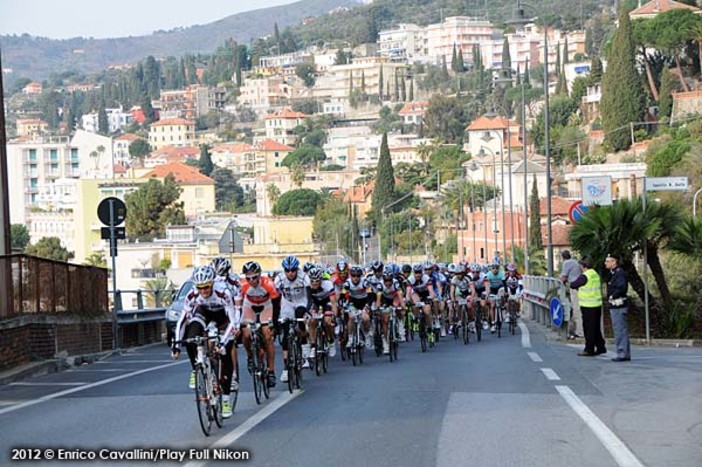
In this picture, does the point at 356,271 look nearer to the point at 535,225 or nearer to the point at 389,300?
the point at 389,300

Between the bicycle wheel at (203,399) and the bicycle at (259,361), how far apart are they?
2810 millimetres

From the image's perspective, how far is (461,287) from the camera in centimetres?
3456

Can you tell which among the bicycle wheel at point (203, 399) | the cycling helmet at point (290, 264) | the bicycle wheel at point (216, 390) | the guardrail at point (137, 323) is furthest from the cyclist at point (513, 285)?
the bicycle wheel at point (203, 399)

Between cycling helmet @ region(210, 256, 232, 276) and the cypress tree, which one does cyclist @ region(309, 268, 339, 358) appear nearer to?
cycling helmet @ region(210, 256, 232, 276)

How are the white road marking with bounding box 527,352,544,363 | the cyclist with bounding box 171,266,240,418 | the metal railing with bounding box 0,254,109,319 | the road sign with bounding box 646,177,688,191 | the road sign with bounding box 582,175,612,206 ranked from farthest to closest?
the road sign with bounding box 582,175,612,206 → the road sign with bounding box 646,177,688,191 → the metal railing with bounding box 0,254,109,319 → the white road marking with bounding box 527,352,544,363 → the cyclist with bounding box 171,266,240,418

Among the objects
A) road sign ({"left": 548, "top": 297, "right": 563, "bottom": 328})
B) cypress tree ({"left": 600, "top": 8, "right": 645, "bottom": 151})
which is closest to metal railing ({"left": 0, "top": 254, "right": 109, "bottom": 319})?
road sign ({"left": 548, "top": 297, "right": 563, "bottom": 328})

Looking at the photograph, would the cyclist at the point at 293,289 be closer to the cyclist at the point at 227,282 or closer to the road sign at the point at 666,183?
the cyclist at the point at 227,282

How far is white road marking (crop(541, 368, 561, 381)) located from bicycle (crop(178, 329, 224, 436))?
254 inches

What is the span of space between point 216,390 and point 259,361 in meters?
2.79

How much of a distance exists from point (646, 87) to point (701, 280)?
4099 inches

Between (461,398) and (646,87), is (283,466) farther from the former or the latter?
(646,87)

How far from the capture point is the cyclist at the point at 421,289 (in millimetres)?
30250

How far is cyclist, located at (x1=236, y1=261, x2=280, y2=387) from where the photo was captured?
18750 millimetres

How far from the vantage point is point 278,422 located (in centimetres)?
1639
